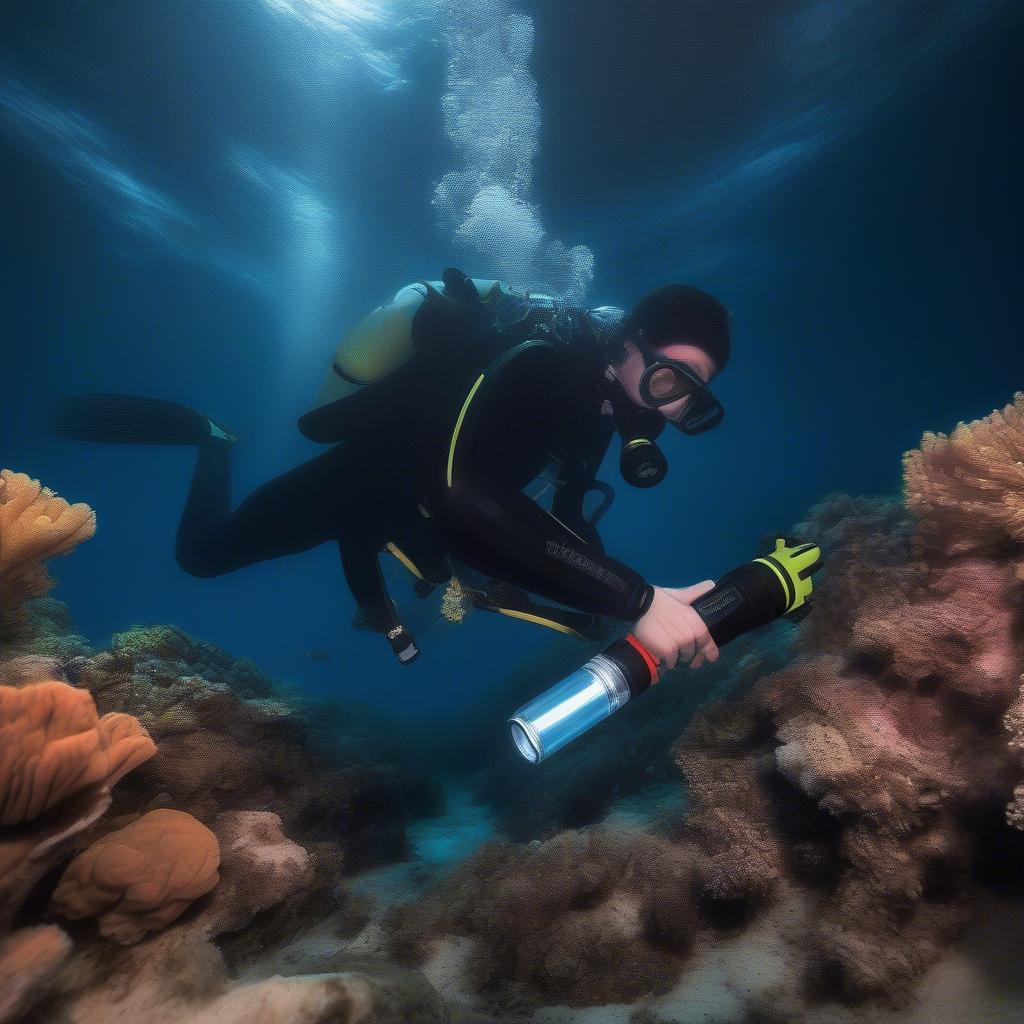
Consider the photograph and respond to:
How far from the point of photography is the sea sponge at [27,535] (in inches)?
102

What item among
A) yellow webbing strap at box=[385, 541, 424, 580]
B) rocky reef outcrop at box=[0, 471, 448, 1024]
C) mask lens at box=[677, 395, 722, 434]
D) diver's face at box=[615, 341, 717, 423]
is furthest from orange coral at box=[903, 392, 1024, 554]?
yellow webbing strap at box=[385, 541, 424, 580]

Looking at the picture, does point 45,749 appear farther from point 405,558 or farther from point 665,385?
point 665,385

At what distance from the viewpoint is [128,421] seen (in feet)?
23.2

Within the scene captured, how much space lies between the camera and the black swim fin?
6.88 metres

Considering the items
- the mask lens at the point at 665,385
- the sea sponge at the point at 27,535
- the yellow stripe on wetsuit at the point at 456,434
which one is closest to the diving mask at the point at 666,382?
the mask lens at the point at 665,385

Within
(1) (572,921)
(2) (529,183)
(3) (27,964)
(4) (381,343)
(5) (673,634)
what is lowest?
(1) (572,921)

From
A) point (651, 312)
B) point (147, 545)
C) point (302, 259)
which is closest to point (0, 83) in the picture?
point (302, 259)

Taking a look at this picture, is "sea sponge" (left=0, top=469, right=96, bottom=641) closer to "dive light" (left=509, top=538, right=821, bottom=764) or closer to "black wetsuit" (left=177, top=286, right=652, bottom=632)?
"black wetsuit" (left=177, top=286, right=652, bottom=632)

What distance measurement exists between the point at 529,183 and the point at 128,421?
49.8ft

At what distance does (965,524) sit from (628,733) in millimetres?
4339

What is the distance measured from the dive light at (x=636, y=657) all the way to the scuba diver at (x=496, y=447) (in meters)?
A: 0.09

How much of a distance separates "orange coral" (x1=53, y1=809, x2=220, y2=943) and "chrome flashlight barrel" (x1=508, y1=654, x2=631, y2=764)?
4.40 feet

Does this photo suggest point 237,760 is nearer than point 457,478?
No

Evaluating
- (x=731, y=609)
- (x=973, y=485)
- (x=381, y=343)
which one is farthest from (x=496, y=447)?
(x=973, y=485)
